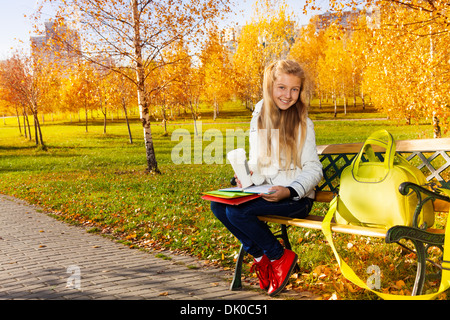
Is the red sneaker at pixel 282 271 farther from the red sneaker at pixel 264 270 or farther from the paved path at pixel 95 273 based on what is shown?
the paved path at pixel 95 273

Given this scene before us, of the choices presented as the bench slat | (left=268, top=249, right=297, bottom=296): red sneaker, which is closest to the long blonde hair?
the bench slat

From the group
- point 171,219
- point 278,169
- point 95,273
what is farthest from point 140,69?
point 278,169

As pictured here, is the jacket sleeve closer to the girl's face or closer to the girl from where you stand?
the girl

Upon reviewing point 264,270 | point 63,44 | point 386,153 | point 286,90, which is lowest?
point 264,270

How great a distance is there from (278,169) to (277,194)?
0.32m

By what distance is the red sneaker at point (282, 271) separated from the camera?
12.2ft

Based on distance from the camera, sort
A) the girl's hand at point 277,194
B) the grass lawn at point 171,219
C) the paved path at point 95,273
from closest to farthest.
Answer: the girl's hand at point 277,194 < the paved path at point 95,273 < the grass lawn at point 171,219

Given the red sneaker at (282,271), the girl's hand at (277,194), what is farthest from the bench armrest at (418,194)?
the red sneaker at (282,271)

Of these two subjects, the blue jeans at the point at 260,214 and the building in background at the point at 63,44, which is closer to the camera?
the blue jeans at the point at 260,214

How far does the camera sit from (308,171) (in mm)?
3738

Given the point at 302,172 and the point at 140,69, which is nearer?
the point at 302,172

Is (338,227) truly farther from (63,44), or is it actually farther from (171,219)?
(63,44)
